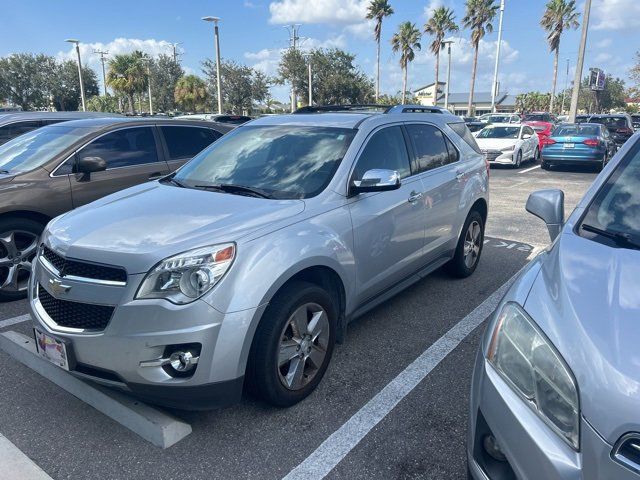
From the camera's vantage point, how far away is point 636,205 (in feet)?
7.89

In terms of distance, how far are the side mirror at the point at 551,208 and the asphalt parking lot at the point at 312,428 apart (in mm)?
1164

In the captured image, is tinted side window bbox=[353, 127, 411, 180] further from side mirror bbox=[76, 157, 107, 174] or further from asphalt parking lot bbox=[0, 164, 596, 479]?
side mirror bbox=[76, 157, 107, 174]

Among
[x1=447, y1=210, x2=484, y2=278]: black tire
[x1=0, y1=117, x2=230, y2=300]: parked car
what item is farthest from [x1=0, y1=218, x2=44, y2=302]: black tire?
[x1=447, y1=210, x2=484, y2=278]: black tire

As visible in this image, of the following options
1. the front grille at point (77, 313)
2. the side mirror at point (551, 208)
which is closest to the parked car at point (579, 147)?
the side mirror at point (551, 208)

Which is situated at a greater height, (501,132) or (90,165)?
(90,165)

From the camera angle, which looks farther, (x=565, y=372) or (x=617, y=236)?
(x=617, y=236)

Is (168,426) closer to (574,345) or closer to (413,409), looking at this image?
(413,409)

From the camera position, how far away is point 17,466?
2422mm

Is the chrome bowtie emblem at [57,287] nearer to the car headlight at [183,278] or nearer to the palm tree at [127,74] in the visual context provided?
the car headlight at [183,278]

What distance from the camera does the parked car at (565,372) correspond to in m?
1.40

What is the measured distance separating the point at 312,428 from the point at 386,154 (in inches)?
84.2

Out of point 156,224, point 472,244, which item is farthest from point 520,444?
point 472,244

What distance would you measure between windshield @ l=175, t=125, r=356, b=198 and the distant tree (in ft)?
140

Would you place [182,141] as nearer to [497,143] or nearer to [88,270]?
[88,270]
